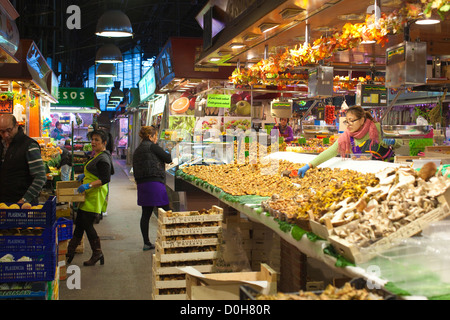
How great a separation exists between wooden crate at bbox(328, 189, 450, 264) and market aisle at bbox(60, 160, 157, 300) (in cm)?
338

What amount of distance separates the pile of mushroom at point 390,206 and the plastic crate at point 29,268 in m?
2.48

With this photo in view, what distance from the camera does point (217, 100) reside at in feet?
38.8

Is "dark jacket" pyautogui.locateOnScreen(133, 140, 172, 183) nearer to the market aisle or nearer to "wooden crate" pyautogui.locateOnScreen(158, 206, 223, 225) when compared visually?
the market aisle

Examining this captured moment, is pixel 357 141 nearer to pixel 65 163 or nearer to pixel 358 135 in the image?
pixel 358 135

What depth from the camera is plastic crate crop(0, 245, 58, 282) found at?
13.8ft

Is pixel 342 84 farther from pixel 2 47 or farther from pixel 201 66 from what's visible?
pixel 2 47

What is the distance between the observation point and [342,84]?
11086mm

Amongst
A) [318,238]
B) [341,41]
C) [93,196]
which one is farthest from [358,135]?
[93,196]

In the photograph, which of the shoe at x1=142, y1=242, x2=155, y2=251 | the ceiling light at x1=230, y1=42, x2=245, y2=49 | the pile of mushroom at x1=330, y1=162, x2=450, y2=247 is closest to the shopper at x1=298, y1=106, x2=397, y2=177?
the pile of mushroom at x1=330, y1=162, x2=450, y2=247

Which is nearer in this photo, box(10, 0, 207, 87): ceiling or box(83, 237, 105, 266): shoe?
box(83, 237, 105, 266): shoe

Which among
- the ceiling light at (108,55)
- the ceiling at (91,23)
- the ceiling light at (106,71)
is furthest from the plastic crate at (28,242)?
the ceiling light at (106,71)

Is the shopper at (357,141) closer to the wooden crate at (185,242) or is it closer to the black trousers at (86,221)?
the wooden crate at (185,242)

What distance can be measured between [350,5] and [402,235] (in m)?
3.58

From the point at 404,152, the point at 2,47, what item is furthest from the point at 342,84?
the point at 2,47
